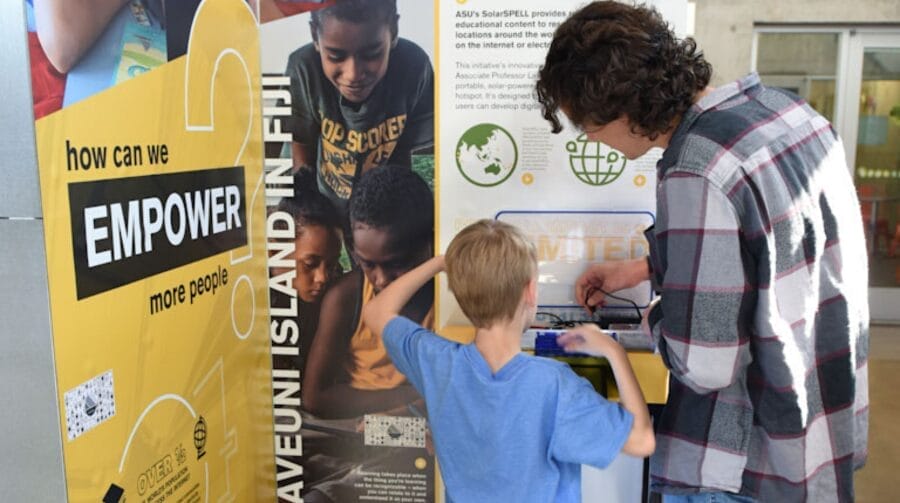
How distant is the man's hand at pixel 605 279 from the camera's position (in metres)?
2.17

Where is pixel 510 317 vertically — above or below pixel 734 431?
above

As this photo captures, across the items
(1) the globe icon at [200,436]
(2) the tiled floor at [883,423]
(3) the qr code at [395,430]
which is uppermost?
(1) the globe icon at [200,436]

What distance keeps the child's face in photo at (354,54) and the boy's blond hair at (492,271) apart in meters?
1.01

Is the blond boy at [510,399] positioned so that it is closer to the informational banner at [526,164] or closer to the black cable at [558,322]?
the black cable at [558,322]

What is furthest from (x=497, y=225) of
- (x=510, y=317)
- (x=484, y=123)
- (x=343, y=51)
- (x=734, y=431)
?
(x=343, y=51)

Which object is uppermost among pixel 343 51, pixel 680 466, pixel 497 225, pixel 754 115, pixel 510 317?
pixel 343 51

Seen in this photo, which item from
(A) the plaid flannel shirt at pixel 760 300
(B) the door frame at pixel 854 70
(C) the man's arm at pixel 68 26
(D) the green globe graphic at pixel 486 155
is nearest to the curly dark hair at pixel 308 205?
(D) the green globe graphic at pixel 486 155

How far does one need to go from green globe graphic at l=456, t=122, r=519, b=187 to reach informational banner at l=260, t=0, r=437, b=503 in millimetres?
105

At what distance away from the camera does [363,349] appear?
2.47 meters

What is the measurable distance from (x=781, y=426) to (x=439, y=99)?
1388 millimetres

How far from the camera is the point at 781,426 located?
4.42ft

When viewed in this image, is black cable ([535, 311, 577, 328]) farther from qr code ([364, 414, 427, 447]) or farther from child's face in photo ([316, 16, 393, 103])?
child's face in photo ([316, 16, 393, 103])

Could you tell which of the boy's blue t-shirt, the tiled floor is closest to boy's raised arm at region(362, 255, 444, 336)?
the boy's blue t-shirt

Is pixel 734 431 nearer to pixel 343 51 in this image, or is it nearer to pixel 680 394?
pixel 680 394
